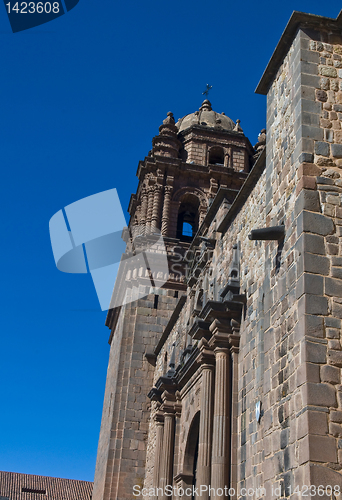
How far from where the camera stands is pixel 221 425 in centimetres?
960

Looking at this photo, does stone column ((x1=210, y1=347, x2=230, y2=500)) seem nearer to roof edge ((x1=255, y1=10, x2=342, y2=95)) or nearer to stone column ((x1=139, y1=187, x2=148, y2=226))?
roof edge ((x1=255, y1=10, x2=342, y2=95))

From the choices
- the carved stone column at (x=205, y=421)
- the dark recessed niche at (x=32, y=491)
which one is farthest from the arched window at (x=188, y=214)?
the dark recessed niche at (x=32, y=491)

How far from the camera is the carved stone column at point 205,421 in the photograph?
991 centimetres

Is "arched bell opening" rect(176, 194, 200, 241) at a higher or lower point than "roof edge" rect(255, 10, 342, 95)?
higher

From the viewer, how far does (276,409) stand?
6270 mm

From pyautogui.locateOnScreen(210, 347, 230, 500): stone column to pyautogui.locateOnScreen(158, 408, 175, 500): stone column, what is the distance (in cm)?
434

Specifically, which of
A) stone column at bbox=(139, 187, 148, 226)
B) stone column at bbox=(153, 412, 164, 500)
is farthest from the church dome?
stone column at bbox=(153, 412, 164, 500)

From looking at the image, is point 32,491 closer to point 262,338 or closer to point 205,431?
point 205,431

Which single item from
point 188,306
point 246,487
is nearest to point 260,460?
point 246,487

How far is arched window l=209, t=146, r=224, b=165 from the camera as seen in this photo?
81.0ft

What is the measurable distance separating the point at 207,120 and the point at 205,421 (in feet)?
59.9

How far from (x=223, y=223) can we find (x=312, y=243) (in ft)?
19.8

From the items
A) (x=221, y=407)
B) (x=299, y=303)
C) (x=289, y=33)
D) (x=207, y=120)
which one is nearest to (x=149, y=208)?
(x=207, y=120)

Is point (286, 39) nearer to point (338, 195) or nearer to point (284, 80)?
point (284, 80)
